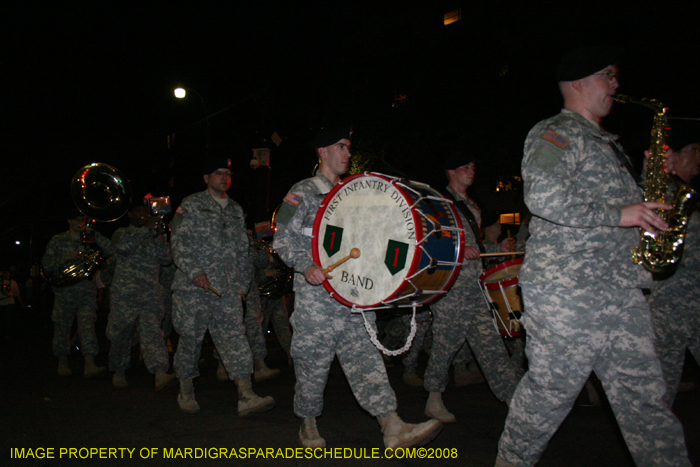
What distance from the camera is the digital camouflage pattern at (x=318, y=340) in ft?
11.6

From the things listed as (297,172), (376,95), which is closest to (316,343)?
(376,95)

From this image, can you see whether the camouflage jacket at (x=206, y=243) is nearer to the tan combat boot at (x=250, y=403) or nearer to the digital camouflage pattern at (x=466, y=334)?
the tan combat boot at (x=250, y=403)

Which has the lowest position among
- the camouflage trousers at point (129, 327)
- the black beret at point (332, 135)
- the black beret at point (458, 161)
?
the camouflage trousers at point (129, 327)

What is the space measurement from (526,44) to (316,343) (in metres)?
14.3

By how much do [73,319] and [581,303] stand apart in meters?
7.12

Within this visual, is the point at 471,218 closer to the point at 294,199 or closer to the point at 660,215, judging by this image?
the point at 294,199

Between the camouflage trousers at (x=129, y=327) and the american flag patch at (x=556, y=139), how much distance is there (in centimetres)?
512

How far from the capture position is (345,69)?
2128 cm

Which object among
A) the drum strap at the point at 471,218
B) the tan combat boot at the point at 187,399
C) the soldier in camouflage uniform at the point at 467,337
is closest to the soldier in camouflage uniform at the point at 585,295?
the soldier in camouflage uniform at the point at 467,337

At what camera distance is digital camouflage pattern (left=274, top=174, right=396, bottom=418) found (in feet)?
11.6

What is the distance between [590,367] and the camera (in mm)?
2545

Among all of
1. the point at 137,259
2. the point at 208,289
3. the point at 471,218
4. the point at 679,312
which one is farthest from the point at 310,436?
the point at 137,259

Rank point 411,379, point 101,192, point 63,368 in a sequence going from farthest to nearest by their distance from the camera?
1. point 101,192
2. point 63,368
3. point 411,379

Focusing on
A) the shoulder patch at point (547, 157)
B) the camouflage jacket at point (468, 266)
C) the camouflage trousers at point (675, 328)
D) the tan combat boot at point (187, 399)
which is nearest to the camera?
the shoulder patch at point (547, 157)
